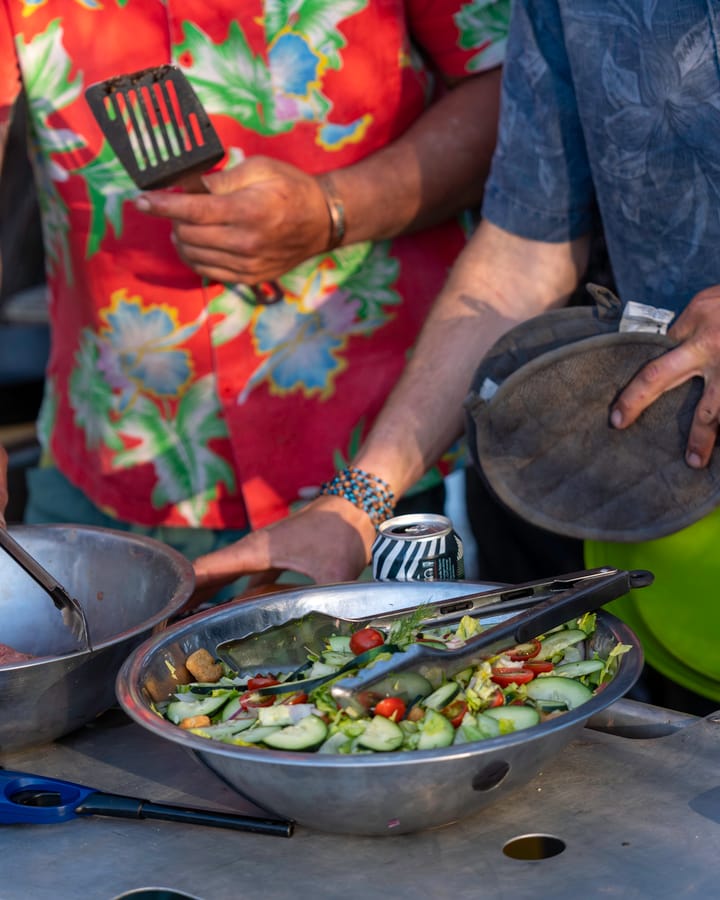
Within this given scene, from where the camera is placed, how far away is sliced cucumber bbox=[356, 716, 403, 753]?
0.96 m

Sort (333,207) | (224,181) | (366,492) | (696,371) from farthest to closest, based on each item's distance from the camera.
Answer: (333,207) < (224,181) < (366,492) < (696,371)

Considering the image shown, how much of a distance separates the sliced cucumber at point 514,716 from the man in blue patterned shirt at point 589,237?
414mm

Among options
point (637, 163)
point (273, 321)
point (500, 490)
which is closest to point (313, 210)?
point (273, 321)

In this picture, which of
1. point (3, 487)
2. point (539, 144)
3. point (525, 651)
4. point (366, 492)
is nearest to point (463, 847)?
point (525, 651)

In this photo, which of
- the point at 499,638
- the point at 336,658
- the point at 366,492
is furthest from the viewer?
the point at 366,492

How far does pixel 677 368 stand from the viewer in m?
1.28

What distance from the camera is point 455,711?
3.32 feet

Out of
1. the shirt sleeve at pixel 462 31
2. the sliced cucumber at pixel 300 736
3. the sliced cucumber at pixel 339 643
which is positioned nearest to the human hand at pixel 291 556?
the sliced cucumber at pixel 339 643

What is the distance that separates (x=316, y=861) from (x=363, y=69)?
1.29 m

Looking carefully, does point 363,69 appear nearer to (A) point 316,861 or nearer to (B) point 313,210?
(B) point 313,210

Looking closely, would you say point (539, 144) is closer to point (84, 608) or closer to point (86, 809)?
point (84, 608)

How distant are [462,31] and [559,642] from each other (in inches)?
44.5

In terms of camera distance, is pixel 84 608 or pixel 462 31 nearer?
pixel 84 608

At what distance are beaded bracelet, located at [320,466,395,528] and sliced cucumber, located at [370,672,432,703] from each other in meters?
0.59
